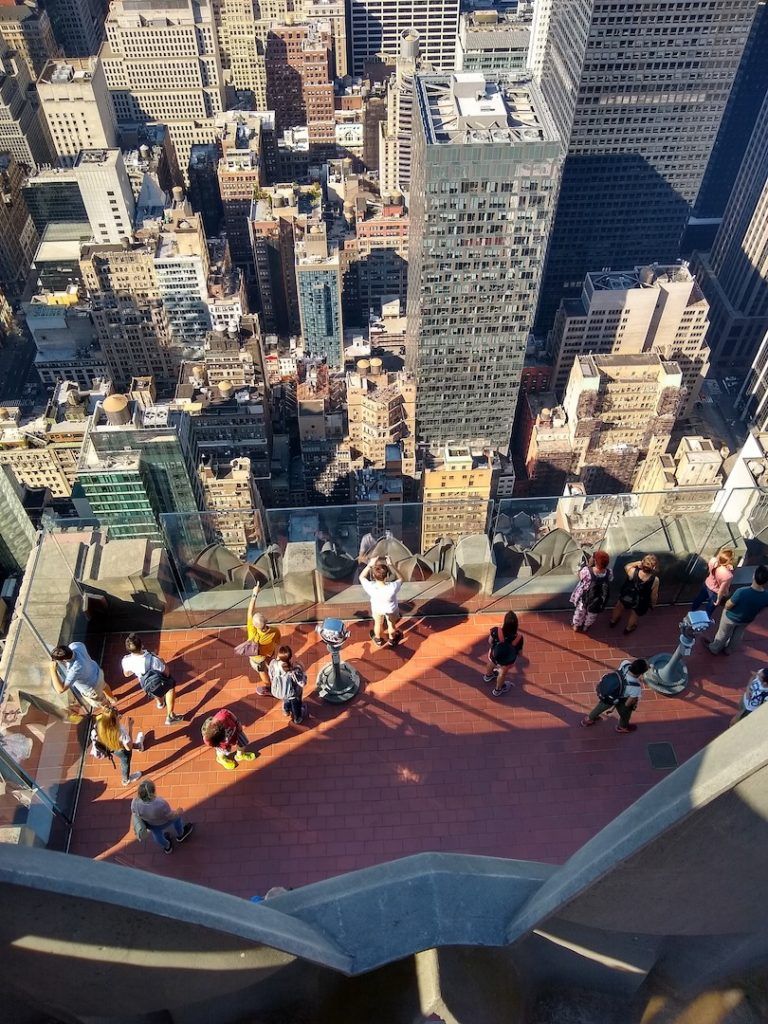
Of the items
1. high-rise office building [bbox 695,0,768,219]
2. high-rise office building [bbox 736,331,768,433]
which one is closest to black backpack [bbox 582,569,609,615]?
high-rise office building [bbox 736,331,768,433]

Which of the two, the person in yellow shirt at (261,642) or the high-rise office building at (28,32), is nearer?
the person in yellow shirt at (261,642)

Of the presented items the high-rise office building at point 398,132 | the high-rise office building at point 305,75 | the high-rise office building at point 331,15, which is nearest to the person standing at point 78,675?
the high-rise office building at point 398,132

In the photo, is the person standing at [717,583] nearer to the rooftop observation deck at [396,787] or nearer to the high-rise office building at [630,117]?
the rooftop observation deck at [396,787]

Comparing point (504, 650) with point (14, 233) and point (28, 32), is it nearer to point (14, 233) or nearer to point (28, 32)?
point (14, 233)

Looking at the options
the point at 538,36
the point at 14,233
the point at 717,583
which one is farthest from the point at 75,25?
the point at 717,583

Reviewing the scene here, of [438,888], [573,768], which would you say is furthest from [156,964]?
[573,768]
